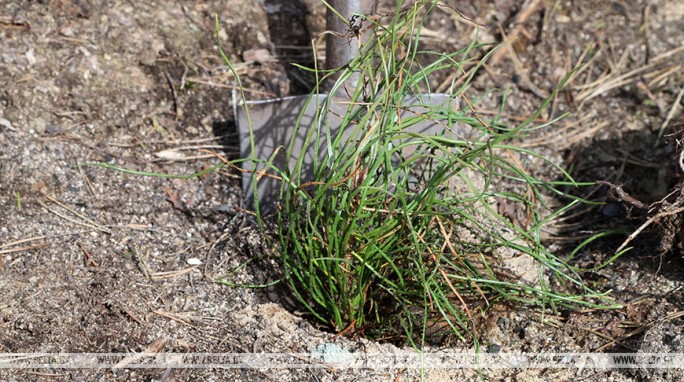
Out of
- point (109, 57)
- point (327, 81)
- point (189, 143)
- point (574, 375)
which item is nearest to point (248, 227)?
point (189, 143)

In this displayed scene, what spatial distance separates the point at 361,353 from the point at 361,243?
289mm

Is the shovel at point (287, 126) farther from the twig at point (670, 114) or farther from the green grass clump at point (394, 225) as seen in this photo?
the twig at point (670, 114)

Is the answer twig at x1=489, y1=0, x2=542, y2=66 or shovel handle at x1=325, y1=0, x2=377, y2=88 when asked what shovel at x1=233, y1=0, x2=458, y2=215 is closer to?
shovel handle at x1=325, y1=0, x2=377, y2=88

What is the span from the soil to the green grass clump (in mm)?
117

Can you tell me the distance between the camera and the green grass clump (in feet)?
6.01

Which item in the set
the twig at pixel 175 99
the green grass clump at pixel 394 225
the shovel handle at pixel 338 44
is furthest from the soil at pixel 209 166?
the shovel handle at pixel 338 44

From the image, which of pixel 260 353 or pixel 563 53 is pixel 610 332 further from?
pixel 563 53

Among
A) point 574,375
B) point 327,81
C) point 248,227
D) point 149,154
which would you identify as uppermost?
point 327,81

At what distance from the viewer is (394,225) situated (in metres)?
1.92

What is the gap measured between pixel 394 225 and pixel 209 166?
2.63 feet

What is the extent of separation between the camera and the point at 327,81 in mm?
2572

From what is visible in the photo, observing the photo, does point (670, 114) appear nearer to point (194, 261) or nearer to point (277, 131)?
point (277, 131)

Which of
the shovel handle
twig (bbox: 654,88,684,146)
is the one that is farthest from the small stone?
twig (bbox: 654,88,684,146)

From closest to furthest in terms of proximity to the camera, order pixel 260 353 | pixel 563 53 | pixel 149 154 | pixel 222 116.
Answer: pixel 260 353, pixel 149 154, pixel 222 116, pixel 563 53
